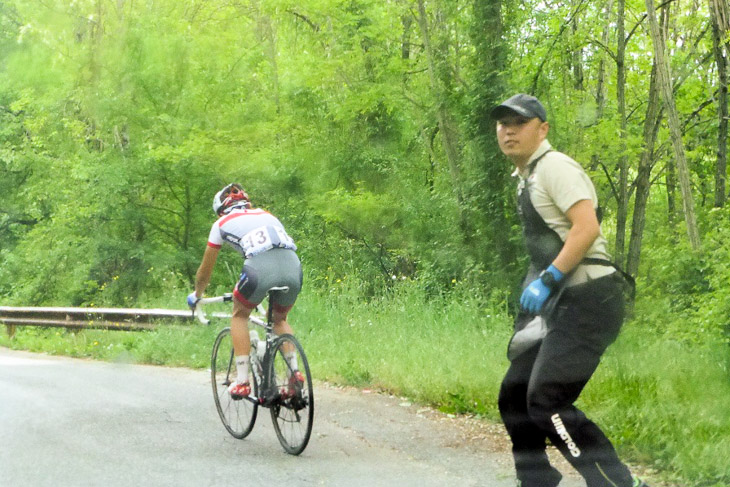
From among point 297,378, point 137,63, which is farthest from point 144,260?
point 297,378

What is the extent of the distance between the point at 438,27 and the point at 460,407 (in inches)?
643

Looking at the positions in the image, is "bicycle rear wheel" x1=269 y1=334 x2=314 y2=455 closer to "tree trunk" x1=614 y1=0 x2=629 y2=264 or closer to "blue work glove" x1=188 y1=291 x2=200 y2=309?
"blue work glove" x1=188 y1=291 x2=200 y2=309

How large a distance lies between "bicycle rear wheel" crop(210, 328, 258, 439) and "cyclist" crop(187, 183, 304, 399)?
0.25m

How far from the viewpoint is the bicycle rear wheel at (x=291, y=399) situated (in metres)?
7.02

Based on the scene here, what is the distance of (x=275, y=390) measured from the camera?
7.32m

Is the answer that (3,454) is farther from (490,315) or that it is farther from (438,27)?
(438,27)

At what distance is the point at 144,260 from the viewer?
24.0 metres

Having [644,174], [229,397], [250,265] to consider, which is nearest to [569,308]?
[250,265]

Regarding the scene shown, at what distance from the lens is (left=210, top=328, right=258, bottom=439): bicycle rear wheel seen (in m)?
7.80

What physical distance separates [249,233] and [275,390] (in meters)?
1.12

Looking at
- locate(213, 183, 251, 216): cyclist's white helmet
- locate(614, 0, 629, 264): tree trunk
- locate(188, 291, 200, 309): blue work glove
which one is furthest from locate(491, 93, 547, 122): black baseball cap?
locate(614, 0, 629, 264): tree trunk

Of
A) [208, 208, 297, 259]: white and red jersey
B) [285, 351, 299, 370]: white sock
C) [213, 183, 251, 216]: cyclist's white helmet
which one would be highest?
[213, 183, 251, 216]: cyclist's white helmet

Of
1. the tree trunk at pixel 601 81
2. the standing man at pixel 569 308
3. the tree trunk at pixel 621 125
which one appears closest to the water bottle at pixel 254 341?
the standing man at pixel 569 308

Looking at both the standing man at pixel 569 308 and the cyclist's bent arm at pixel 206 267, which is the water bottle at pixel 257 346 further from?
the standing man at pixel 569 308
